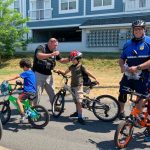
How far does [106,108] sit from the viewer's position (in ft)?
26.5

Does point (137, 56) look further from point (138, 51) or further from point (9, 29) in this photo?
Result: point (9, 29)

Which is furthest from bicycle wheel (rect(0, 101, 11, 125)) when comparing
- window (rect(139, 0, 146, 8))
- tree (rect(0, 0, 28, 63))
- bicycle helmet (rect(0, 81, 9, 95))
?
window (rect(139, 0, 146, 8))

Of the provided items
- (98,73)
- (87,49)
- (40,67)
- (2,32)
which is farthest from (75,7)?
(40,67)

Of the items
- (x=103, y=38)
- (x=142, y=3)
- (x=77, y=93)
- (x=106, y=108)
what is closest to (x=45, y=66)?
(x=77, y=93)

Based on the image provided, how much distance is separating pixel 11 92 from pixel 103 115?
2.03 meters

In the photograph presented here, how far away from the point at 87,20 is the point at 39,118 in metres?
24.0

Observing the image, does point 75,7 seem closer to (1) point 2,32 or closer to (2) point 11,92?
(1) point 2,32

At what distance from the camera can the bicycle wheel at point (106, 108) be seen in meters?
8.02

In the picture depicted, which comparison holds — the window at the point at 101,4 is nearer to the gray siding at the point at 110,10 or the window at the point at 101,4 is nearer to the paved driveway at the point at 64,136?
the gray siding at the point at 110,10

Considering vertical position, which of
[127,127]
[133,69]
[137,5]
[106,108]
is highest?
[137,5]

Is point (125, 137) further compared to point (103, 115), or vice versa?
point (103, 115)

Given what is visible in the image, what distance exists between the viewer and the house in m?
28.0

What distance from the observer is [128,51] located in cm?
702

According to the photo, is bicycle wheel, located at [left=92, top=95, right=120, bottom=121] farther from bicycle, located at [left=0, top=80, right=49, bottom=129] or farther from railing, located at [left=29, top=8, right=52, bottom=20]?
railing, located at [left=29, top=8, right=52, bottom=20]
